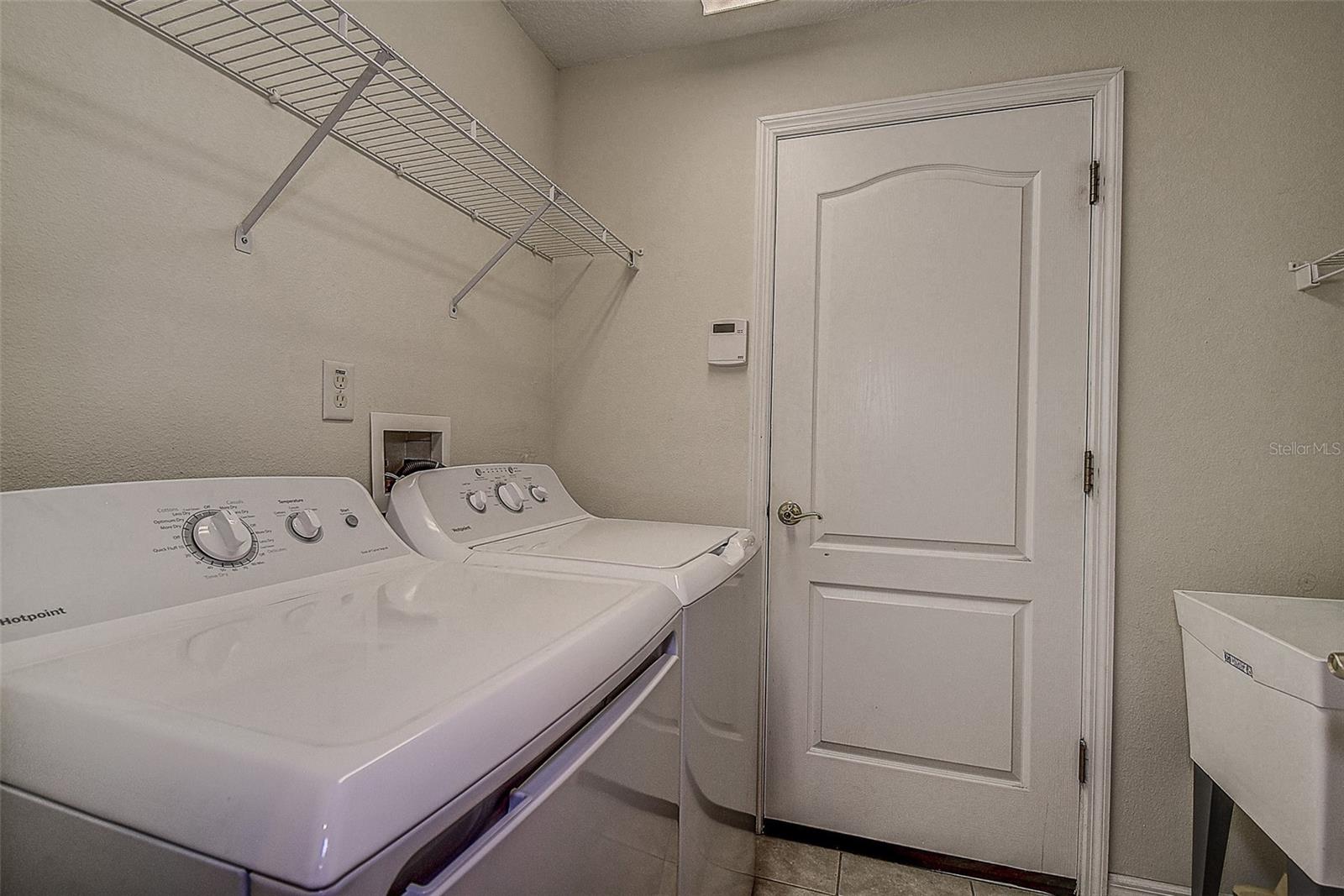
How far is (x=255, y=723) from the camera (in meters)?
0.48

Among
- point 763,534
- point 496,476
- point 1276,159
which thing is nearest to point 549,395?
point 496,476

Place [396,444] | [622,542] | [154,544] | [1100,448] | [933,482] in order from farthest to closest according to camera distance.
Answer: [933,482] < [1100,448] < [396,444] < [622,542] < [154,544]

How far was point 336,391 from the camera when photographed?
50.6 inches

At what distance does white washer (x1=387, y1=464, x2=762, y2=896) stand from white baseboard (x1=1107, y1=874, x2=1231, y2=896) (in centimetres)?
92

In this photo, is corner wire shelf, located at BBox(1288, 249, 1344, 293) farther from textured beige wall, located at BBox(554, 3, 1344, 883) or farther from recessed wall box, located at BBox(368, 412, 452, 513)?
recessed wall box, located at BBox(368, 412, 452, 513)

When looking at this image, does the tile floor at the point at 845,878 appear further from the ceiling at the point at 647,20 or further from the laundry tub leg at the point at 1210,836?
the ceiling at the point at 647,20

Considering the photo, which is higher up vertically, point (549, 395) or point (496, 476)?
point (549, 395)

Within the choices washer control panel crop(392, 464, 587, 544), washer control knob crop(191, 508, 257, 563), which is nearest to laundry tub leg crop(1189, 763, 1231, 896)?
washer control panel crop(392, 464, 587, 544)

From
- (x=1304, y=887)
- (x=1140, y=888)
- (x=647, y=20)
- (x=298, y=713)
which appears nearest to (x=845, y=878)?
(x=1140, y=888)

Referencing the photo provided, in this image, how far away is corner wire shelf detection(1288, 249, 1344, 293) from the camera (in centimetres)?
142

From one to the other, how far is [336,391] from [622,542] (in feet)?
2.19

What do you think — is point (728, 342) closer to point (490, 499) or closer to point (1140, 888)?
point (490, 499)

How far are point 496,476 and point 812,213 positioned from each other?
3.94 feet

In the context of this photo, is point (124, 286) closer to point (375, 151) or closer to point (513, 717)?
point (375, 151)
